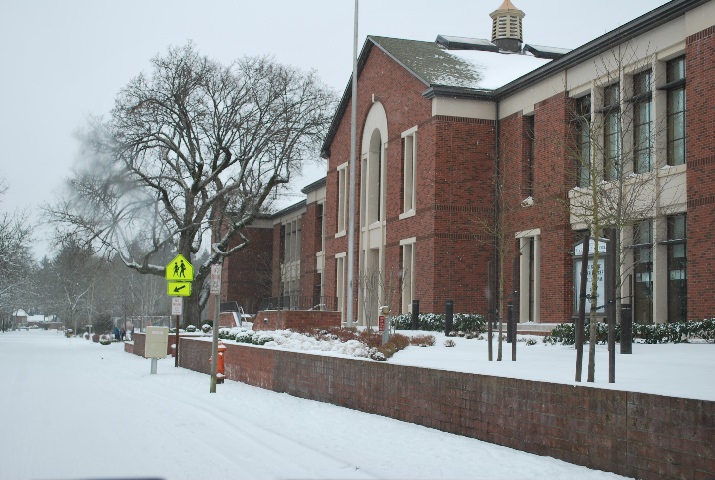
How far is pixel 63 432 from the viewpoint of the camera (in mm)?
11375

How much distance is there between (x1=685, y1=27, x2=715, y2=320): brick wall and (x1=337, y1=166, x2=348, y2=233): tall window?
2186 centimetres

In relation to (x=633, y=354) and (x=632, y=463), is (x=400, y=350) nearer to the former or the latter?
(x=633, y=354)

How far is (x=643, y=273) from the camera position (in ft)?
76.1

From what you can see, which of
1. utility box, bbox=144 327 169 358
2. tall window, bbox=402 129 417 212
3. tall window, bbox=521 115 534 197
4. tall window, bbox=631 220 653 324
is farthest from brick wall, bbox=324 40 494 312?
utility box, bbox=144 327 169 358

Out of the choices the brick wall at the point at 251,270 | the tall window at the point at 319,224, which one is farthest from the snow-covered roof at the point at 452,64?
the brick wall at the point at 251,270

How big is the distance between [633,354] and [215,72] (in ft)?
103

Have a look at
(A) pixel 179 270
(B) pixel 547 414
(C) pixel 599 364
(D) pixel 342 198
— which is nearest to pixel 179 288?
(A) pixel 179 270

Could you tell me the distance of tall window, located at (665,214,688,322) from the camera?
22.0 m

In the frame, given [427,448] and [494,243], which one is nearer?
[427,448]

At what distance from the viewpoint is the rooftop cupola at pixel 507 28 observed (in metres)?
43.2

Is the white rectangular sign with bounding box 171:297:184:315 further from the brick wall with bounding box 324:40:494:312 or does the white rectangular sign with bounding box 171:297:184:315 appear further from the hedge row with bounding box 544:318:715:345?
the hedge row with bounding box 544:318:715:345

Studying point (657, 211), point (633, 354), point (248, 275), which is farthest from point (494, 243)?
point (248, 275)

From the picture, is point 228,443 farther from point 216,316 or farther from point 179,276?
point 179,276

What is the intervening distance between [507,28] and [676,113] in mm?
22186
